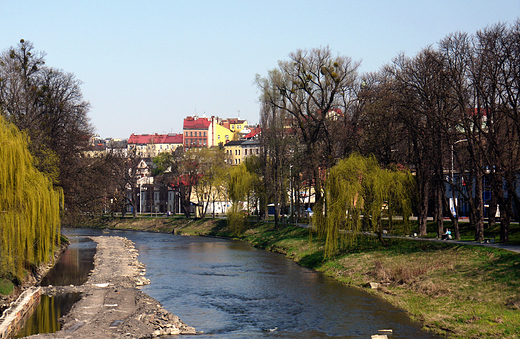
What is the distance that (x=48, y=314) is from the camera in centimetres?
2870

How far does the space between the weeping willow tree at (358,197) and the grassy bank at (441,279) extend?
2211 millimetres

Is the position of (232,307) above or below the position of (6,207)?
below

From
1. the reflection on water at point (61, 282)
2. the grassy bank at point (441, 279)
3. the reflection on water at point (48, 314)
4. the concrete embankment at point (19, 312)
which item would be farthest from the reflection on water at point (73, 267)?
the grassy bank at point (441, 279)

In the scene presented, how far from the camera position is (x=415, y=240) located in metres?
44.1

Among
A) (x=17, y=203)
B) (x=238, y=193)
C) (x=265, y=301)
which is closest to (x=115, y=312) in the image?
(x=17, y=203)

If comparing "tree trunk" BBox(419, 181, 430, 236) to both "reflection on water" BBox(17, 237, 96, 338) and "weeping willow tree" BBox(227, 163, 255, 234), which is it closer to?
"reflection on water" BBox(17, 237, 96, 338)

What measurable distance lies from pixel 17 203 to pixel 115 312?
746 centimetres

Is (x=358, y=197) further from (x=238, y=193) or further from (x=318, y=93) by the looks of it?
(x=238, y=193)

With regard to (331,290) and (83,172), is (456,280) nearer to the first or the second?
(331,290)

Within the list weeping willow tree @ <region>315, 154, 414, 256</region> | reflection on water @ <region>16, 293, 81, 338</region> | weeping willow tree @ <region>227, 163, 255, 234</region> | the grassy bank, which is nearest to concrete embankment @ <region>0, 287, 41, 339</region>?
reflection on water @ <region>16, 293, 81, 338</region>

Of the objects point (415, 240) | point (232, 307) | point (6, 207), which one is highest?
point (6, 207)

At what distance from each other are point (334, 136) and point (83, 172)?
25606mm

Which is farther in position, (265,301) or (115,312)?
(265,301)

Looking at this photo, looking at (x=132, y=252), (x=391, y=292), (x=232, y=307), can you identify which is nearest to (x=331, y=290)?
(x=391, y=292)
